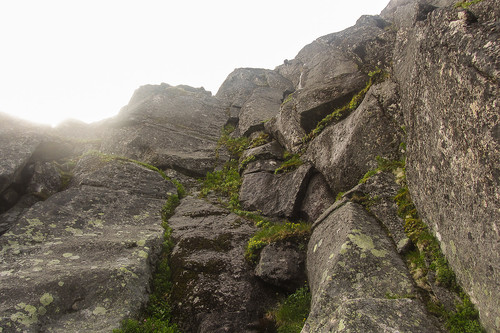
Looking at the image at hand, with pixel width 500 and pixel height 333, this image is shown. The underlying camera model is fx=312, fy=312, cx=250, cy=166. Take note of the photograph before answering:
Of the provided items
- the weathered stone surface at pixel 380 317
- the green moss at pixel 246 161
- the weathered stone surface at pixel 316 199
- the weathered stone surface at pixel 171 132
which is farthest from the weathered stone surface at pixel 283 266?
the weathered stone surface at pixel 171 132

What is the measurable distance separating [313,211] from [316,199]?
64 cm

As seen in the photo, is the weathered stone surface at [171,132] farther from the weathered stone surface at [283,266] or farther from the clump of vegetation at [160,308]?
the weathered stone surface at [283,266]

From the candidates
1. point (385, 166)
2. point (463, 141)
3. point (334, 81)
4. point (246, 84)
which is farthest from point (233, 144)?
point (463, 141)

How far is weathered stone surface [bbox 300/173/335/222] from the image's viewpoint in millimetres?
14359

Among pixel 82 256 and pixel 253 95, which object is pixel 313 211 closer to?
pixel 82 256

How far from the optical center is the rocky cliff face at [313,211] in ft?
22.1

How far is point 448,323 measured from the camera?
6.56m

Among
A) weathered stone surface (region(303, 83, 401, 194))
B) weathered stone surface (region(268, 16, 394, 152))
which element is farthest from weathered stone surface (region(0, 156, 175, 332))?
weathered stone surface (region(268, 16, 394, 152))

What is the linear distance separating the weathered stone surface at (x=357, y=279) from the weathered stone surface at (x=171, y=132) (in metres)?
13.1

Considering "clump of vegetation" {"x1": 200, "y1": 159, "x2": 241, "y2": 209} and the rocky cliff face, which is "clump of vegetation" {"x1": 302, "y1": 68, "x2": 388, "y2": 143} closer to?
the rocky cliff face

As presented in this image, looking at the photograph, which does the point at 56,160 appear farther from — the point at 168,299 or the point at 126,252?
the point at 168,299

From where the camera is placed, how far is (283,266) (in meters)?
11.2

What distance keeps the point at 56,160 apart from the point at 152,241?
11747 mm

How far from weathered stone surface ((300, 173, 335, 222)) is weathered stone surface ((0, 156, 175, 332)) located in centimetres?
678
